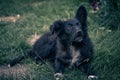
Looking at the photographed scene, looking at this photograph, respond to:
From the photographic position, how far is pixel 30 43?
7957 mm

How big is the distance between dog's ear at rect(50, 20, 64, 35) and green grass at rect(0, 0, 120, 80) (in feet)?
2.38

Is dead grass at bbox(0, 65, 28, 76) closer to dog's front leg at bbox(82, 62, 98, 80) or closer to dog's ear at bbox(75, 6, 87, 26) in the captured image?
dog's front leg at bbox(82, 62, 98, 80)

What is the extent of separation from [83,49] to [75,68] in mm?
382

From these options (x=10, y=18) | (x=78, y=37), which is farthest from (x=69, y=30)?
(x=10, y=18)

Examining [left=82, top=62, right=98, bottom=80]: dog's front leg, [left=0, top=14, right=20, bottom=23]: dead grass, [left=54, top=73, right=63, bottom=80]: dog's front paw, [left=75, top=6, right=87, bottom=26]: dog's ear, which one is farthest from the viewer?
[left=0, top=14, right=20, bottom=23]: dead grass

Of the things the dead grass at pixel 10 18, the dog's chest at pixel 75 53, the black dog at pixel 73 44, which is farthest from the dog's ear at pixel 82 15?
the dead grass at pixel 10 18

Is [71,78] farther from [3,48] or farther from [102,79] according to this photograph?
[3,48]

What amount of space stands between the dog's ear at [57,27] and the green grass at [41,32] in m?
0.72

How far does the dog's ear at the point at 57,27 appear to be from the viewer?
5.86m

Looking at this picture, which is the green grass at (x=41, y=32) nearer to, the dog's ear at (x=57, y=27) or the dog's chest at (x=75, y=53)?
the dog's chest at (x=75, y=53)

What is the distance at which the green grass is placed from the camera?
20.0ft

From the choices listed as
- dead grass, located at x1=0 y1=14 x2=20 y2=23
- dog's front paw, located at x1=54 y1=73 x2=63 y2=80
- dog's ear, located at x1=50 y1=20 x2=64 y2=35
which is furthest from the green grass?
dog's ear, located at x1=50 y1=20 x2=64 y2=35

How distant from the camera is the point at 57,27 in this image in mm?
5891

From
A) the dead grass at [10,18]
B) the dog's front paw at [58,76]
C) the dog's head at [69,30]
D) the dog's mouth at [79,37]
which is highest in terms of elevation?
the dog's head at [69,30]
